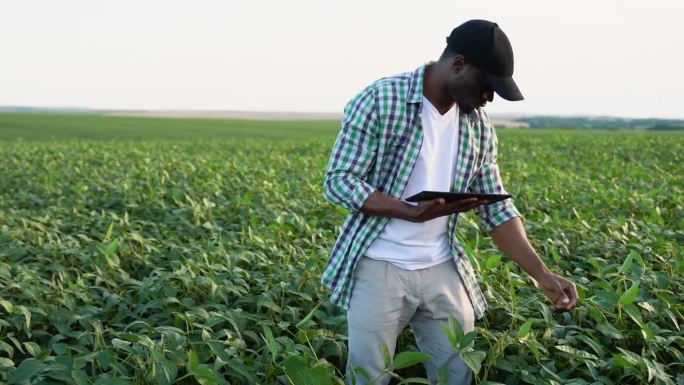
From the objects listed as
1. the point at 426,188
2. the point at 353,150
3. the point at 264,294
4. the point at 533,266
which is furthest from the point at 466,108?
the point at 264,294

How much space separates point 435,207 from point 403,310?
0.57m

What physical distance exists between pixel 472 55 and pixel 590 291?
229 centimetres

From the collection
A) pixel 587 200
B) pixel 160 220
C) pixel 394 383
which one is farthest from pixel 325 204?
pixel 394 383

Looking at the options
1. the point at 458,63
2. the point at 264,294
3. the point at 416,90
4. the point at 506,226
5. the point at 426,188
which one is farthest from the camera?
the point at 264,294

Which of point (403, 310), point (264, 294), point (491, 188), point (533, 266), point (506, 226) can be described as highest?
point (491, 188)

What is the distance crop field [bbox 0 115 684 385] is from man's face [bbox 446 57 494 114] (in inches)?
33.6

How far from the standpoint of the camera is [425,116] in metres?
2.62

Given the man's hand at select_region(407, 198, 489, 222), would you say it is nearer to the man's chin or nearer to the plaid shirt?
the plaid shirt

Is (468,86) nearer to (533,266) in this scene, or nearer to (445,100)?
(445,100)

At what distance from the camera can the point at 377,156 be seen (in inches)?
103

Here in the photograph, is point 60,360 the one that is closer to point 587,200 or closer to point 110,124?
point 587,200

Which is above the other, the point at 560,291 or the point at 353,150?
the point at 353,150

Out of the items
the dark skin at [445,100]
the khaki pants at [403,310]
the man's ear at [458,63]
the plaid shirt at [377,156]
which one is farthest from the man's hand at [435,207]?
the man's ear at [458,63]

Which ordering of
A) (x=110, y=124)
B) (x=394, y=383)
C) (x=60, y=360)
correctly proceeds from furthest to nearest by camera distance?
(x=110, y=124) → (x=394, y=383) → (x=60, y=360)
